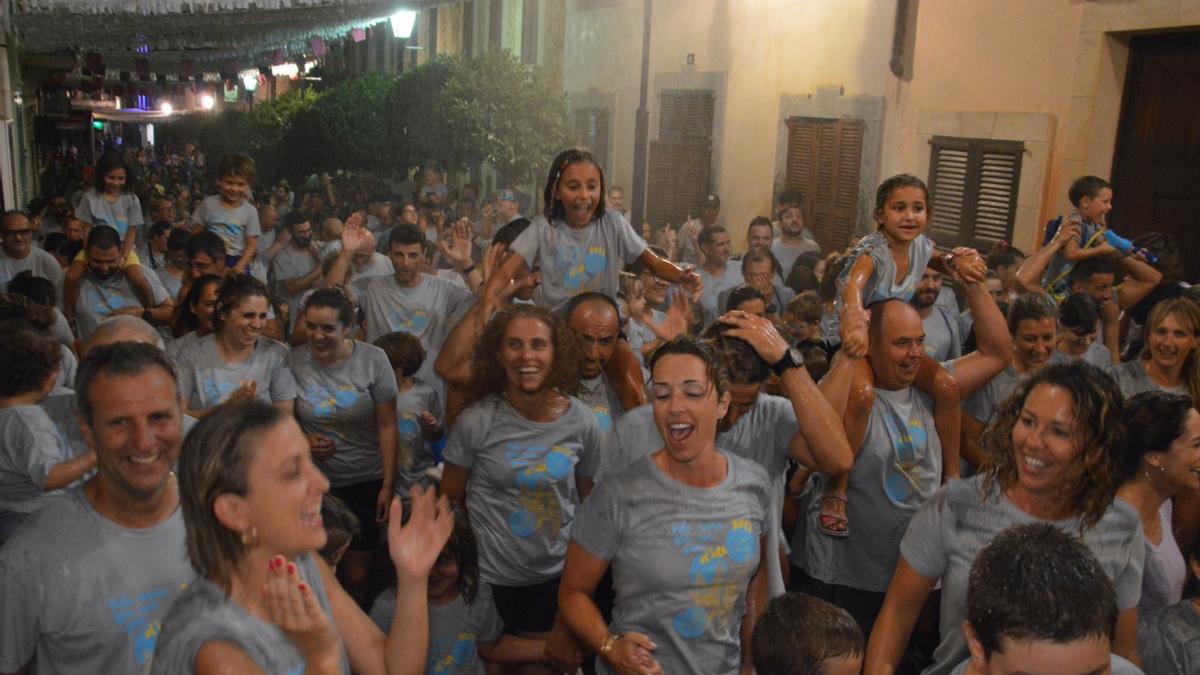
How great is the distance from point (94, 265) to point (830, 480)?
5135 millimetres

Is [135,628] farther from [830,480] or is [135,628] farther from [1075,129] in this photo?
[1075,129]

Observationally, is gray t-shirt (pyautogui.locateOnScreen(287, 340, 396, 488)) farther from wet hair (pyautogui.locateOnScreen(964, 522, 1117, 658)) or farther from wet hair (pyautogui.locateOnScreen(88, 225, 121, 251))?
wet hair (pyautogui.locateOnScreen(964, 522, 1117, 658))

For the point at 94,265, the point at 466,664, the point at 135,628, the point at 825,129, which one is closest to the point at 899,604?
the point at 466,664

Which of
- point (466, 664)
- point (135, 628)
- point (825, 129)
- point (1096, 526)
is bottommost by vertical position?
point (466, 664)

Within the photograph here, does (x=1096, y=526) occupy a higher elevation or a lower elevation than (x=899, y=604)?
higher

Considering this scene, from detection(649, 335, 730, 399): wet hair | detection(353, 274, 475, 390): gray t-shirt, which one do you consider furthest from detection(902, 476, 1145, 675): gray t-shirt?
detection(353, 274, 475, 390): gray t-shirt

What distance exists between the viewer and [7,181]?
12.7 meters

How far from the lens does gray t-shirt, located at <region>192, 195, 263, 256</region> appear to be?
920 cm

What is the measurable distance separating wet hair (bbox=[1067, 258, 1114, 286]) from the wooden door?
256 centimetres

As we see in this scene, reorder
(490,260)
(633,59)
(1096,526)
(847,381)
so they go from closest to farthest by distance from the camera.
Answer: (1096,526) < (847,381) < (490,260) < (633,59)

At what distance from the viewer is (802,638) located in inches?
118

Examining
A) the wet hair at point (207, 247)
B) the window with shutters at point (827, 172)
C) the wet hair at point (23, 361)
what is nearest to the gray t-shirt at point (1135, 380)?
the wet hair at point (23, 361)

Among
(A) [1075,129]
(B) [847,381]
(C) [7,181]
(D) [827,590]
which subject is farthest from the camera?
(C) [7,181]

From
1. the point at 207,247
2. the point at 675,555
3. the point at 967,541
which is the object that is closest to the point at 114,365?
the point at 675,555
